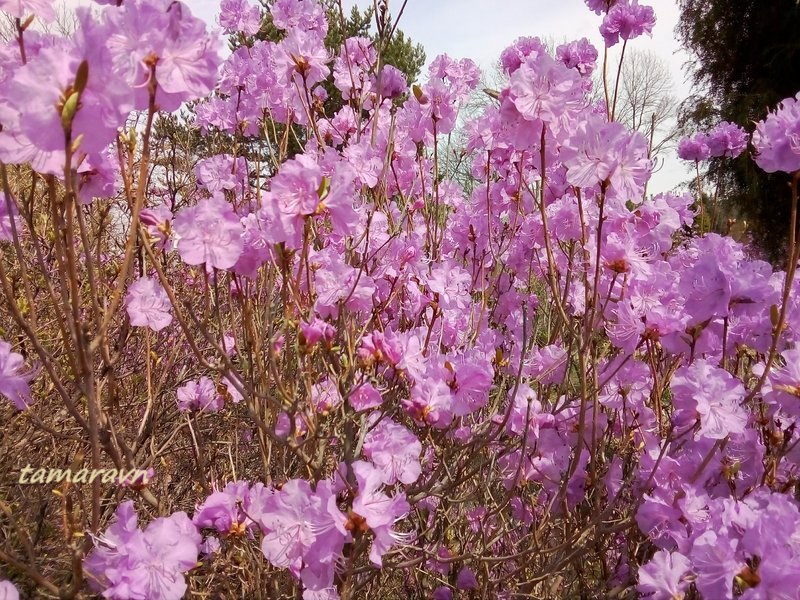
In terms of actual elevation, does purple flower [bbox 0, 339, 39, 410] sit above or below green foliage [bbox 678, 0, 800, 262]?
below

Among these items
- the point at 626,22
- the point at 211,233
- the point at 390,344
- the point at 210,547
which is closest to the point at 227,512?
the point at 390,344

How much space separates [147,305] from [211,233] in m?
0.71

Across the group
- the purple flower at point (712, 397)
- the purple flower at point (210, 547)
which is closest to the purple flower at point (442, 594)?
the purple flower at point (210, 547)

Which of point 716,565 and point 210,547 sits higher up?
point 716,565

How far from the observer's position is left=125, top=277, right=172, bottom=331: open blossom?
197cm

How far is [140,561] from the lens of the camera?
4.11 ft

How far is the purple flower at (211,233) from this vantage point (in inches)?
55.6

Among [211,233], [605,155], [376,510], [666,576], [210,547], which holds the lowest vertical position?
[210,547]

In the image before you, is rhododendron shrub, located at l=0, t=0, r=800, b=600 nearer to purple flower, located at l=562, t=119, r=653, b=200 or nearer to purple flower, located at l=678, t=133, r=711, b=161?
purple flower, located at l=562, t=119, r=653, b=200

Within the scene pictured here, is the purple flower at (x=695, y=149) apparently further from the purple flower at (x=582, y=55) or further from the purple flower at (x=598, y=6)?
the purple flower at (x=598, y=6)

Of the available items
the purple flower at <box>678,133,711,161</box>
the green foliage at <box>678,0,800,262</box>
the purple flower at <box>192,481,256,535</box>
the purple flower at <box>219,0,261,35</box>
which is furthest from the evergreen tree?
the green foliage at <box>678,0,800,262</box>

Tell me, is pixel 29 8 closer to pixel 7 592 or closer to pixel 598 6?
pixel 7 592

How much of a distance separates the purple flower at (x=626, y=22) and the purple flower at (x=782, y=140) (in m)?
1.09

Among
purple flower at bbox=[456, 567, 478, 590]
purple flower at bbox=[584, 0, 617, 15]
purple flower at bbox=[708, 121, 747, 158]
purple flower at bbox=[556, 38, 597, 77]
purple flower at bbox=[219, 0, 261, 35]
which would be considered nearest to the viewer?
Answer: purple flower at bbox=[456, 567, 478, 590]
